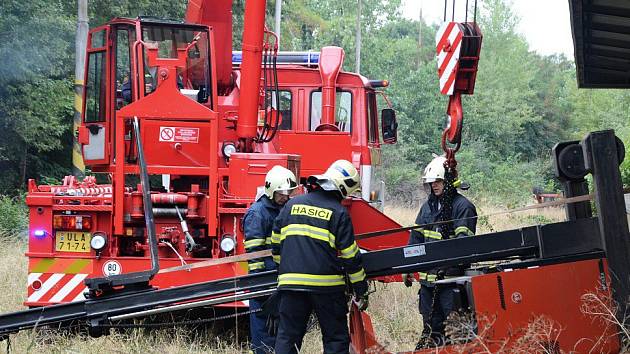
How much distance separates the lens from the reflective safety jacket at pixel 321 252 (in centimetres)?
605

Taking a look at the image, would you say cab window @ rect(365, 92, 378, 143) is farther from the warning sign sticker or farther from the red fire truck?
the warning sign sticker

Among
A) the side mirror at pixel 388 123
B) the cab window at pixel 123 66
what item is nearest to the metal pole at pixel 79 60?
the side mirror at pixel 388 123

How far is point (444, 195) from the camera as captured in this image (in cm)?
775

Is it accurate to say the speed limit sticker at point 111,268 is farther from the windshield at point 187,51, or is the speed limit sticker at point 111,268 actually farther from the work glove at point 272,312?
the work glove at point 272,312

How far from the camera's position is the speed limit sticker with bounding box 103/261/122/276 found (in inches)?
335

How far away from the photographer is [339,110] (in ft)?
40.0

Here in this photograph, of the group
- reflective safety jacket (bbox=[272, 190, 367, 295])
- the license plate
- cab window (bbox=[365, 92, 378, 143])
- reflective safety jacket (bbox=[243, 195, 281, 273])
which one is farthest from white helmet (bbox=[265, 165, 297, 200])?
cab window (bbox=[365, 92, 378, 143])

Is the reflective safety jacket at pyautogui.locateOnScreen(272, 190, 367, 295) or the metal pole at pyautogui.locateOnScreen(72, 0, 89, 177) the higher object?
the metal pole at pyautogui.locateOnScreen(72, 0, 89, 177)

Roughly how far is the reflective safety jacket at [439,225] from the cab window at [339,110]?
166 inches

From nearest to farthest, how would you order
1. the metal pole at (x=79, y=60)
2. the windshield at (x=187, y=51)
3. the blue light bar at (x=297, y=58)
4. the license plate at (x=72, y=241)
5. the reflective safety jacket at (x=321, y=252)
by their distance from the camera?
1. the reflective safety jacket at (x=321, y=252)
2. the license plate at (x=72, y=241)
3. the windshield at (x=187, y=51)
4. the blue light bar at (x=297, y=58)
5. the metal pole at (x=79, y=60)

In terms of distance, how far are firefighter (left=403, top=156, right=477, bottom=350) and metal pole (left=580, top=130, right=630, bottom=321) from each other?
1635 millimetres

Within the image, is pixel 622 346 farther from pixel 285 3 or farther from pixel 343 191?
pixel 285 3

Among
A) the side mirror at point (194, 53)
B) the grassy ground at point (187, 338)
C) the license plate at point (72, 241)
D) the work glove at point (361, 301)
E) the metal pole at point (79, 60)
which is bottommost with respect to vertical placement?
the grassy ground at point (187, 338)

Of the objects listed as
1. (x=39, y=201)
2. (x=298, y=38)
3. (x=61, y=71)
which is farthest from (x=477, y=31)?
(x=298, y=38)
